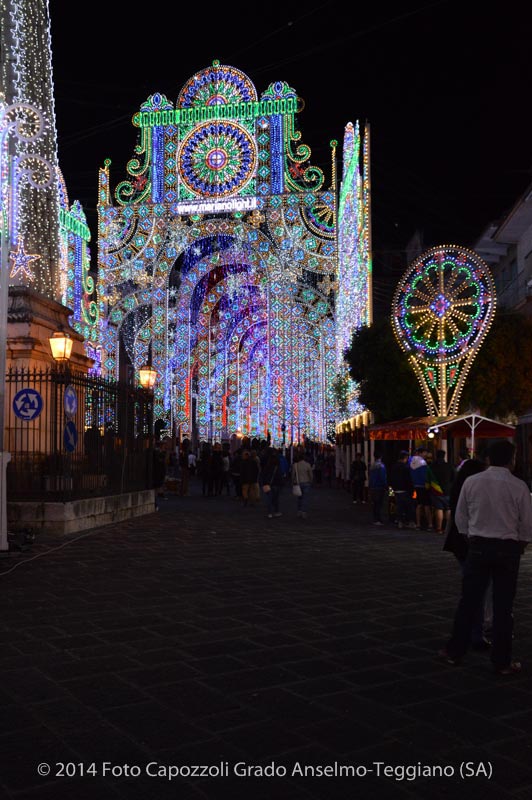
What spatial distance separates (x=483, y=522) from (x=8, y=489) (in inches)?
351

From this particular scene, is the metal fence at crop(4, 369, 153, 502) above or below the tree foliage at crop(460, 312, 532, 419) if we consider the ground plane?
below

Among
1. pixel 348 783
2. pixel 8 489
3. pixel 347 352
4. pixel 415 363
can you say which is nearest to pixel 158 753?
pixel 348 783

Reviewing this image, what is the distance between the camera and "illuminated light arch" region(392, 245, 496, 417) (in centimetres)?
1839

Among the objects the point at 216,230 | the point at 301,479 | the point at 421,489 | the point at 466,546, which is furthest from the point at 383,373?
the point at 466,546

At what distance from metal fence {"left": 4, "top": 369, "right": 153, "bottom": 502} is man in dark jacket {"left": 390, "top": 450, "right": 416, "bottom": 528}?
213 inches

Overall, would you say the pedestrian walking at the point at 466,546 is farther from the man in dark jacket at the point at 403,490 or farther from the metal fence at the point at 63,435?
the man in dark jacket at the point at 403,490

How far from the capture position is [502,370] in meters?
22.2

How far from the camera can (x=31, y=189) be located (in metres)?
13.2

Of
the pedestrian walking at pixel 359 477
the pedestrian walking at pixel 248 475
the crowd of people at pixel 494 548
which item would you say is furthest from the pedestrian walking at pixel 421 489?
the crowd of people at pixel 494 548

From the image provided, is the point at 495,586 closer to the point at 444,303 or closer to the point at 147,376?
the point at 147,376

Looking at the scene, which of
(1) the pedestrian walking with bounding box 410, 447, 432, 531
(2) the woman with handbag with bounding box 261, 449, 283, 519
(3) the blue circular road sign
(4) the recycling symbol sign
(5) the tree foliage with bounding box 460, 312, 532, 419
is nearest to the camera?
(4) the recycling symbol sign

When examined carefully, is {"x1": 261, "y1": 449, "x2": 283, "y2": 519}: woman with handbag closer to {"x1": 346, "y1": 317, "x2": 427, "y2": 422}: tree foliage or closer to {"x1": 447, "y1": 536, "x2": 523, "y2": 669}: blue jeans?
{"x1": 346, "y1": 317, "x2": 427, "y2": 422}: tree foliage

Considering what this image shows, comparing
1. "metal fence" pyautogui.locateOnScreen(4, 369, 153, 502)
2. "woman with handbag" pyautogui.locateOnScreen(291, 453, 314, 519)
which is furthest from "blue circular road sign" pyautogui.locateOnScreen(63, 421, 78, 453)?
"woman with handbag" pyautogui.locateOnScreen(291, 453, 314, 519)

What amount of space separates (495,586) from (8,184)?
361 inches
